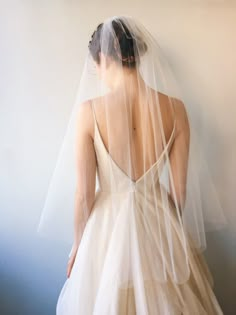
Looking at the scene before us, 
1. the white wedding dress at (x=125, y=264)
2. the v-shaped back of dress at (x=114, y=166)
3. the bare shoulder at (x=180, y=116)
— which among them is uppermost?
the bare shoulder at (x=180, y=116)

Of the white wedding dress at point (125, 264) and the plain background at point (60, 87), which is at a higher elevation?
the plain background at point (60, 87)

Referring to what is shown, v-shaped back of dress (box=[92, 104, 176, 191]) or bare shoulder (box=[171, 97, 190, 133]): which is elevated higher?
bare shoulder (box=[171, 97, 190, 133])

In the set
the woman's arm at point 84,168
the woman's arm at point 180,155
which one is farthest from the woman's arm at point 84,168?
the woman's arm at point 180,155

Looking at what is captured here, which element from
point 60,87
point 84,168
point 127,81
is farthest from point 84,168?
point 60,87

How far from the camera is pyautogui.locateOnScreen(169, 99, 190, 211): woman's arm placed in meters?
1.00

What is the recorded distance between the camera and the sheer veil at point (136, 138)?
37.3 inches

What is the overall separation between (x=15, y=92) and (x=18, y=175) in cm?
→ 31

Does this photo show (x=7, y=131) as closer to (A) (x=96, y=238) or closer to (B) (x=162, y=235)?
(A) (x=96, y=238)

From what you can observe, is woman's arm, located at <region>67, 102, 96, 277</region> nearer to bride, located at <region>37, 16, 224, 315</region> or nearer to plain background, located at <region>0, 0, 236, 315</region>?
bride, located at <region>37, 16, 224, 315</region>

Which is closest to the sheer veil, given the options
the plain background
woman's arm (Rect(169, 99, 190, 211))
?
woman's arm (Rect(169, 99, 190, 211))

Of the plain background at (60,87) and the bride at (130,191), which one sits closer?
the bride at (130,191)

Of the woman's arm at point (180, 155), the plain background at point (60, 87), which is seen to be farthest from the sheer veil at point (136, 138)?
the plain background at point (60, 87)

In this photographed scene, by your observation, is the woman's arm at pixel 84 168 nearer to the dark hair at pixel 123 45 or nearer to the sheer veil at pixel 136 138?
the sheer veil at pixel 136 138

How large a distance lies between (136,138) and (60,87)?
0.43 metres
